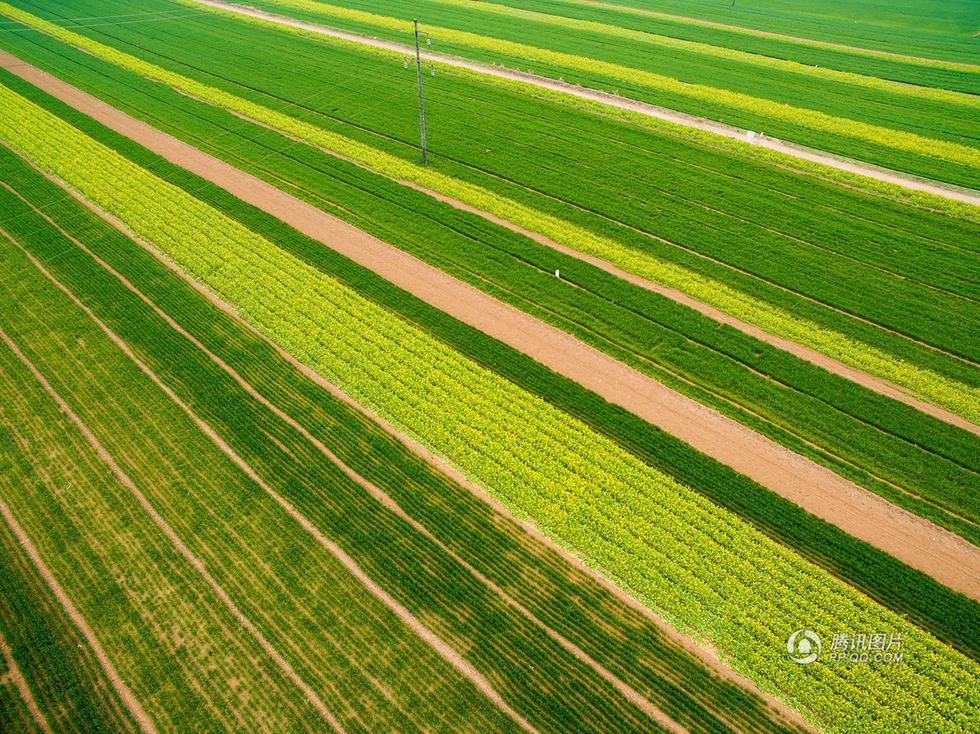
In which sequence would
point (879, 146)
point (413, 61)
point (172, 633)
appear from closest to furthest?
point (172, 633)
point (879, 146)
point (413, 61)

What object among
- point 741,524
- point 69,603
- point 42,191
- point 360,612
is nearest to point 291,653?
point 360,612

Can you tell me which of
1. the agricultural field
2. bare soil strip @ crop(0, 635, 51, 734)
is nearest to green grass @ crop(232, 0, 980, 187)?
the agricultural field

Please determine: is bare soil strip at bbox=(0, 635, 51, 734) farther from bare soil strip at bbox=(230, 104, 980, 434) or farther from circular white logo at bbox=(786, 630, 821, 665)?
bare soil strip at bbox=(230, 104, 980, 434)

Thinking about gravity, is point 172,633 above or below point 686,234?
below

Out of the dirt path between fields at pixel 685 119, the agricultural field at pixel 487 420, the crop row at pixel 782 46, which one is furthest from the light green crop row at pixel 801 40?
the dirt path between fields at pixel 685 119

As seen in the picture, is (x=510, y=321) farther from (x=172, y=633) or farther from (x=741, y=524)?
(x=172, y=633)

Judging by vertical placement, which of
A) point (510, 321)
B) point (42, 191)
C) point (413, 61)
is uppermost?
point (413, 61)
